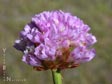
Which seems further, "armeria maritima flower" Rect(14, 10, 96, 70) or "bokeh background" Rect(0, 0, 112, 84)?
"bokeh background" Rect(0, 0, 112, 84)

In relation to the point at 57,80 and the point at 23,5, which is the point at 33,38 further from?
the point at 23,5

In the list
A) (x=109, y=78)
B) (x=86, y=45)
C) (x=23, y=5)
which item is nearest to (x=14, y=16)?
(x=23, y=5)

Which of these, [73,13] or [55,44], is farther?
[73,13]

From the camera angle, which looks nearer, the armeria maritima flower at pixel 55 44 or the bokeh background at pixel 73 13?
the armeria maritima flower at pixel 55 44

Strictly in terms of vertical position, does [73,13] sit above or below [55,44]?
above
